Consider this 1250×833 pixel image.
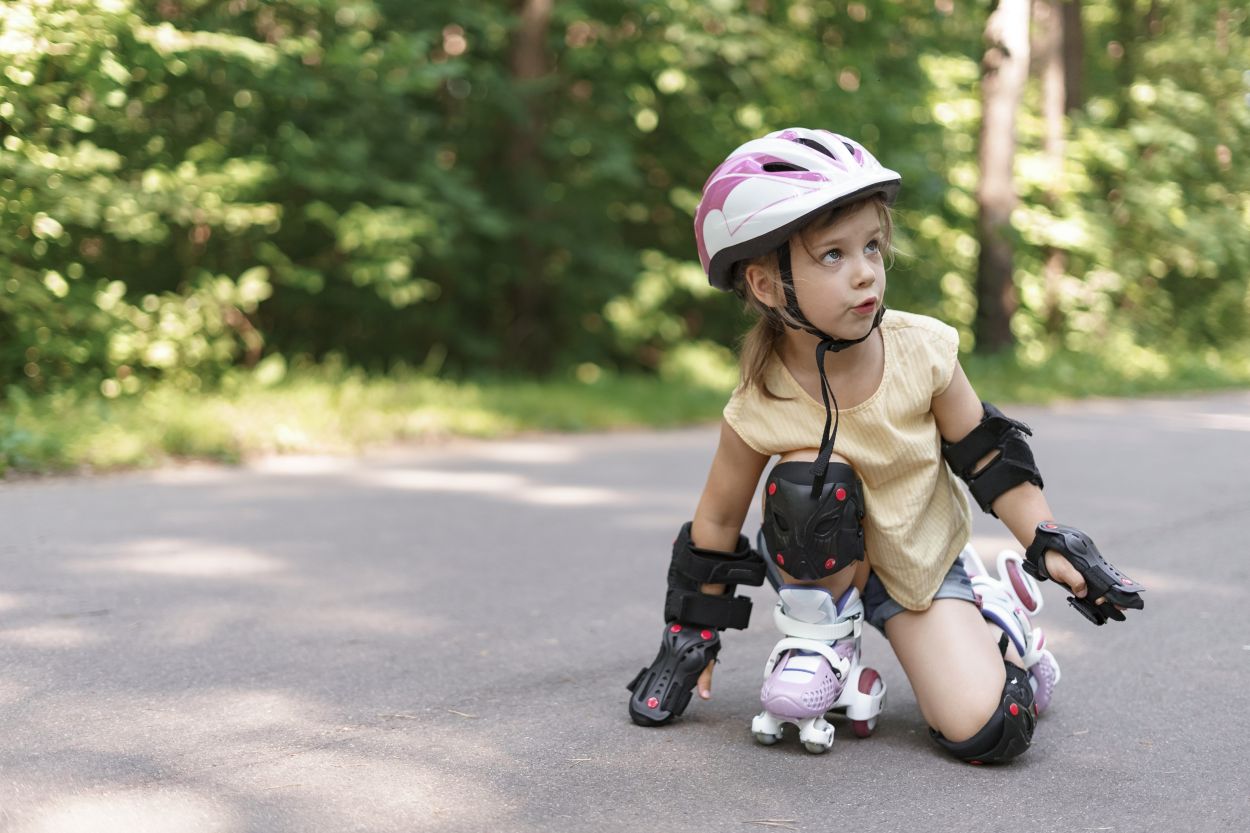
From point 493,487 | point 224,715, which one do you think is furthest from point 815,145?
point 493,487

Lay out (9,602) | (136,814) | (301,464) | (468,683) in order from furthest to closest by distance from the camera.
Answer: (301,464), (9,602), (468,683), (136,814)

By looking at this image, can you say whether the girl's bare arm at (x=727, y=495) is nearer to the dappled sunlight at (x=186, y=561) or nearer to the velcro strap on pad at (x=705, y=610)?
the velcro strap on pad at (x=705, y=610)

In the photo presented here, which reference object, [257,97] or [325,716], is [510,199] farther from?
[325,716]

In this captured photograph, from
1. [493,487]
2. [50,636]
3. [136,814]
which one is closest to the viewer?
[136,814]

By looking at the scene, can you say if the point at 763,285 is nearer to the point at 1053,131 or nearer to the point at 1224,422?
the point at 1224,422

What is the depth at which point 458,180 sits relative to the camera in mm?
11086

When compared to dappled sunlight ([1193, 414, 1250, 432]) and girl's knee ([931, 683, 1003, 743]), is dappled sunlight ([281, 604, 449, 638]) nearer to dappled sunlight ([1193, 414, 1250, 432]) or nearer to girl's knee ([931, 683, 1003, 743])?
girl's knee ([931, 683, 1003, 743])

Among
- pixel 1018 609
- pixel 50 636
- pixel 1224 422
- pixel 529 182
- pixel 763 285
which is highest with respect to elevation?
pixel 763 285

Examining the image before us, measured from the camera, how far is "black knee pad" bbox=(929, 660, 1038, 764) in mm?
2873

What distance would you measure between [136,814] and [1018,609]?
2.03 metres

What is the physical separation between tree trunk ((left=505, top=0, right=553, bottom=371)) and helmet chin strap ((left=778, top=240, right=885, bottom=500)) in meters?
9.49

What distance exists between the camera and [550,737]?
3.07m

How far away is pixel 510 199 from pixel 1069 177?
8900 mm

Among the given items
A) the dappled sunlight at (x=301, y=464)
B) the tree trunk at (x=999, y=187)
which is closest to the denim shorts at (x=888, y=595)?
the dappled sunlight at (x=301, y=464)
